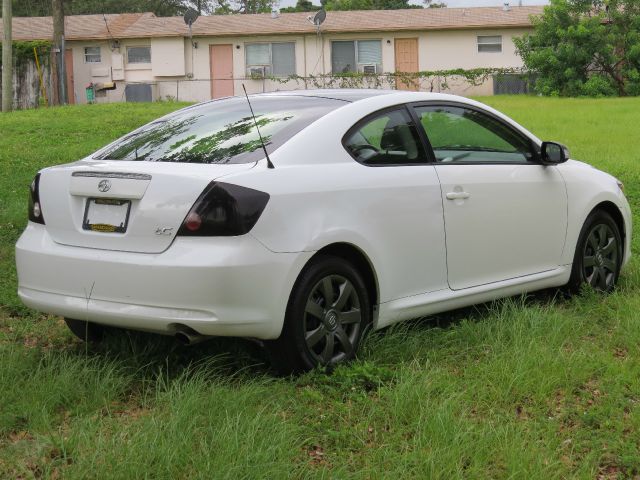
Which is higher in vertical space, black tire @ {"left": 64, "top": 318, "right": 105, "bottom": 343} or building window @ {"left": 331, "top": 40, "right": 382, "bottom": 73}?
building window @ {"left": 331, "top": 40, "right": 382, "bottom": 73}

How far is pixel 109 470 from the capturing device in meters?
3.53

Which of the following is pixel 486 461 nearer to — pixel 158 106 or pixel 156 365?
pixel 156 365

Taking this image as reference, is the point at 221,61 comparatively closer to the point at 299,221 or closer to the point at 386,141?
the point at 386,141

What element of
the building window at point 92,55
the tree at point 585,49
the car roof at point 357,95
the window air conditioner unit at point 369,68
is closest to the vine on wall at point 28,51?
the building window at point 92,55

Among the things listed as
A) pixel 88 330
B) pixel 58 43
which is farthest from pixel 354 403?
pixel 58 43

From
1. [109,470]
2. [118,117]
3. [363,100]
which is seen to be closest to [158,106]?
[118,117]

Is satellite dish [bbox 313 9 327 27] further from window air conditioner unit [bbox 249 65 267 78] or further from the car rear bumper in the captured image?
the car rear bumper

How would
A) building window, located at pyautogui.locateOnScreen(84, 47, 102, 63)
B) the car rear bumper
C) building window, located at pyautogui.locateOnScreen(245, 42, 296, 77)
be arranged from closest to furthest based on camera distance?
the car rear bumper → building window, located at pyautogui.locateOnScreen(245, 42, 296, 77) → building window, located at pyautogui.locateOnScreen(84, 47, 102, 63)

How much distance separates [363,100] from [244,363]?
167cm

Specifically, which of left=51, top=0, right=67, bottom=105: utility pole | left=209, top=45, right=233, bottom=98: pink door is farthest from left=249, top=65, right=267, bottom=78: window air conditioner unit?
left=51, top=0, right=67, bottom=105: utility pole

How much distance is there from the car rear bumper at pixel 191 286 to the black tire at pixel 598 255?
2677 mm

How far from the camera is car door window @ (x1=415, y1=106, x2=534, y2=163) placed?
19.1 feet

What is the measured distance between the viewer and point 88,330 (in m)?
5.46

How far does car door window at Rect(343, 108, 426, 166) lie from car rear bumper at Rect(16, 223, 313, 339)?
874 millimetres
